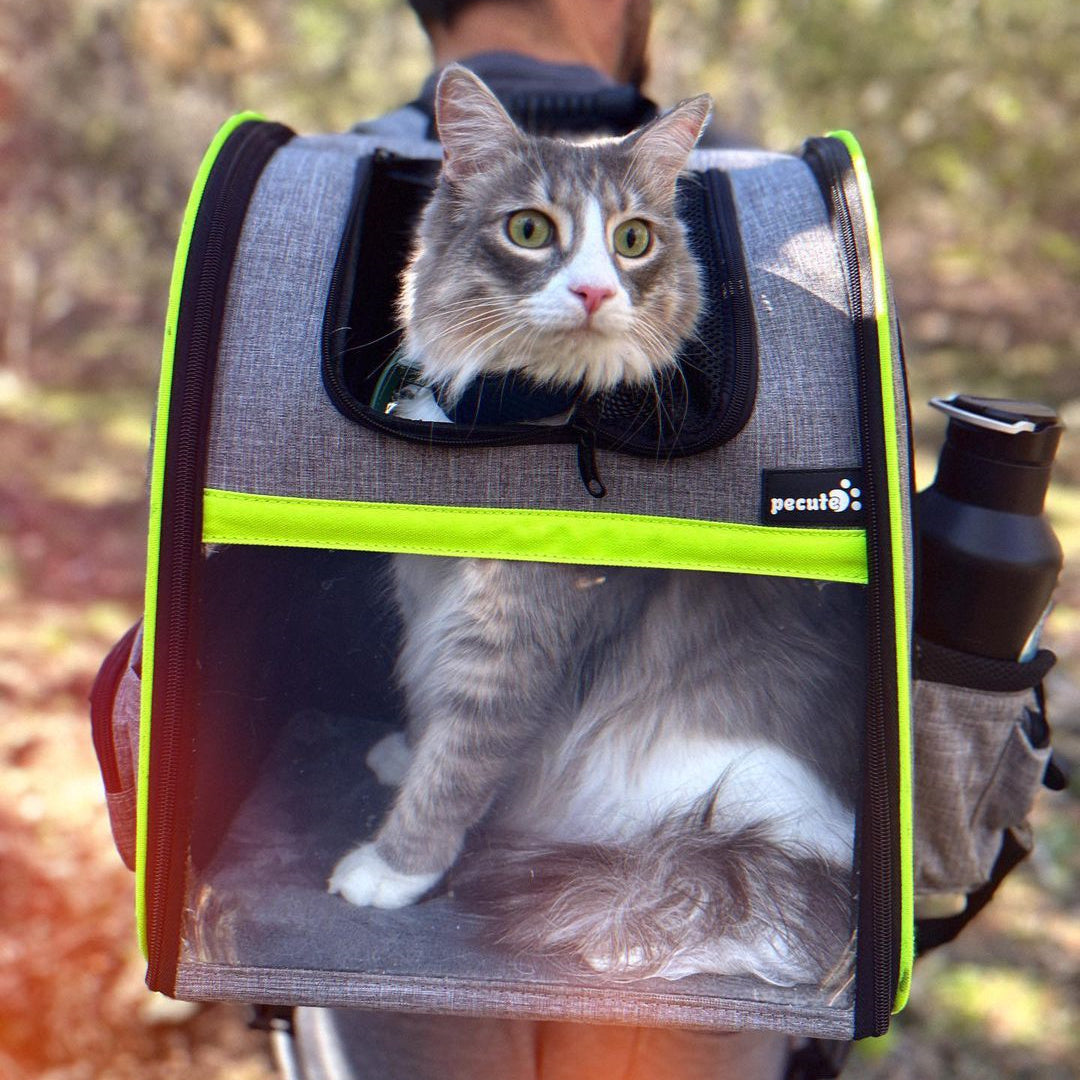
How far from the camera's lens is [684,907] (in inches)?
42.3

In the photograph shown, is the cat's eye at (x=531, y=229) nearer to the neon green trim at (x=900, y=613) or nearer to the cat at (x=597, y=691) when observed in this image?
the cat at (x=597, y=691)

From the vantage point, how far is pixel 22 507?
389 centimetres

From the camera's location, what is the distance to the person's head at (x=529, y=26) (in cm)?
159

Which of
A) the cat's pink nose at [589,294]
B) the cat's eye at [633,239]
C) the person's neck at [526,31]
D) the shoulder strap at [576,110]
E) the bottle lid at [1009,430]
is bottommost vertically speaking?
the bottle lid at [1009,430]

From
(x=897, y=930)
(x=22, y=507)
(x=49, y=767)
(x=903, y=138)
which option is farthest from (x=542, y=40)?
(x=903, y=138)

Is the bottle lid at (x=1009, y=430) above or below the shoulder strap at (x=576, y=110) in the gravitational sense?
below

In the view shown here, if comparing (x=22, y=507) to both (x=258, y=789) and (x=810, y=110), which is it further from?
(x=810, y=110)

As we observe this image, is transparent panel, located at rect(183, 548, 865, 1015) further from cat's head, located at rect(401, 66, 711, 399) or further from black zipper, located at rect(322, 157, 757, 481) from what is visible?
cat's head, located at rect(401, 66, 711, 399)

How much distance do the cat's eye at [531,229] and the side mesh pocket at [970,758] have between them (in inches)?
26.1

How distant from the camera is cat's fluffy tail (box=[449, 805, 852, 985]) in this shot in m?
1.06

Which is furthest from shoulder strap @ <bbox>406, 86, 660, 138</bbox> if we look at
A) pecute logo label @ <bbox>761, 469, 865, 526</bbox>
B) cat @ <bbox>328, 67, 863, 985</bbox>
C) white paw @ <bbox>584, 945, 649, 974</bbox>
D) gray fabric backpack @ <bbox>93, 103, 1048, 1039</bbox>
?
white paw @ <bbox>584, 945, 649, 974</bbox>

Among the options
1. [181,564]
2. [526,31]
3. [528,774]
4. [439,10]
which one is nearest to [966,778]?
[528,774]

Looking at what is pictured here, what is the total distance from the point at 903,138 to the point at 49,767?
434 centimetres

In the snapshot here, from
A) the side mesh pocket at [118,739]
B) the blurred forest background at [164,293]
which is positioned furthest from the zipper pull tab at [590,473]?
the blurred forest background at [164,293]
